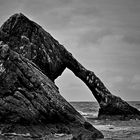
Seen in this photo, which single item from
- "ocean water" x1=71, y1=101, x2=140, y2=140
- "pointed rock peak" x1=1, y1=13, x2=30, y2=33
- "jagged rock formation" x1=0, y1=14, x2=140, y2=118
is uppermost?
"pointed rock peak" x1=1, y1=13, x2=30, y2=33

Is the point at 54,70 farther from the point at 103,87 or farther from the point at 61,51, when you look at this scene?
the point at 103,87

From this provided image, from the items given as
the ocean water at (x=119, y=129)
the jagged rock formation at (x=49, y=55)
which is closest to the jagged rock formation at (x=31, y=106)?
the ocean water at (x=119, y=129)

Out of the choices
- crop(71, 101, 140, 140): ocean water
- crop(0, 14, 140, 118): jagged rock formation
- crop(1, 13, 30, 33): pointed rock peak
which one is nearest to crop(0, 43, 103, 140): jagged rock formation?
crop(71, 101, 140, 140): ocean water

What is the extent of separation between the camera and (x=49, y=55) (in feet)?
121

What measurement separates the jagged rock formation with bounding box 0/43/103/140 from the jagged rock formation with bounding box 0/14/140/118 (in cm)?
1351

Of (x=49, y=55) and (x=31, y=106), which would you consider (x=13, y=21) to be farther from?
(x=31, y=106)

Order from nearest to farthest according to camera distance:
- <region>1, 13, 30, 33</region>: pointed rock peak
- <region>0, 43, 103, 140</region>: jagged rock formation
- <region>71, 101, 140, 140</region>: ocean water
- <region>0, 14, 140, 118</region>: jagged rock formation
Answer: <region>0, 43, 103, 140</region>: jagged rock formation < <region>71, 101, 140, 140</region>: ocean water < <region>0, 14, 140, 118</region>: jagged rock formation < <region>1, 13, 30, 33</region>: pointed rock peak

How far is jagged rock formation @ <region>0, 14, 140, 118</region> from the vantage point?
117ft

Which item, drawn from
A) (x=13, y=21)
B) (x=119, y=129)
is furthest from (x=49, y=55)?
(x=119, y=129)

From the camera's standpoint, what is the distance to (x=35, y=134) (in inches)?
733

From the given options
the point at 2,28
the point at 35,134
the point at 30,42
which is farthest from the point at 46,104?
the point at 2,28

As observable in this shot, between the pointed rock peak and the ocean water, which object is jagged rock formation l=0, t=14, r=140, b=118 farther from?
the ocean water

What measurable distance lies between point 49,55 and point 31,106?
1714cm

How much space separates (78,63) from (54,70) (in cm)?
406
